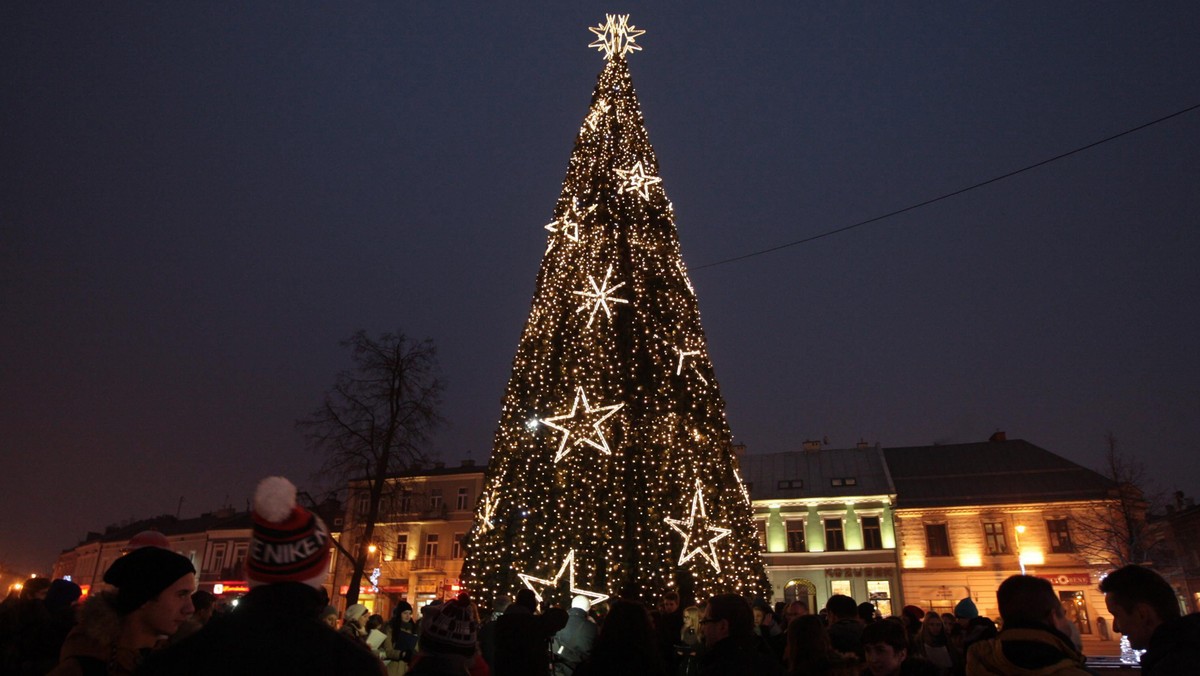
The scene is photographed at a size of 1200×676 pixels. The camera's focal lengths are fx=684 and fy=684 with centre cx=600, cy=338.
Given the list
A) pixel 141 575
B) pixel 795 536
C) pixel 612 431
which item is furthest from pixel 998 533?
pixel 141 575

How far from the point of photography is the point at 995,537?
1371 inches

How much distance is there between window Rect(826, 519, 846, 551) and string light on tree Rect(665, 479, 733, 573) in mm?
28223

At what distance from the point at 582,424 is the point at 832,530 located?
98.3ft

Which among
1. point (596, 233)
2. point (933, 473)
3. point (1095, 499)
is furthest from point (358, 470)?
point (1095, 499)

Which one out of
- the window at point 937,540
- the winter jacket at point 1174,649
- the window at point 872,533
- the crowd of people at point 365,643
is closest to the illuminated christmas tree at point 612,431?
the crowd of people at point 365,643

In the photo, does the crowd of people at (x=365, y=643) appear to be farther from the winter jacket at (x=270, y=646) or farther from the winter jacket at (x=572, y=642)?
the winter jacket at (x=572, y=642)

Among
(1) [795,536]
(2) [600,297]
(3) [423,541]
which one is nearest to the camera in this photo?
(2) [600,297]

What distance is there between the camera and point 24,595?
4.13 m

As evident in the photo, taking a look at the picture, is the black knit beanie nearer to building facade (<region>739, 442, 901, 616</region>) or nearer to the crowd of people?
the crowd of people

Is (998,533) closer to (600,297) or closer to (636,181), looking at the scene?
(636,181)

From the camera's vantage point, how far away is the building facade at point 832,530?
35781 millimetres

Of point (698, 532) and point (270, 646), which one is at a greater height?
point (698, 532)

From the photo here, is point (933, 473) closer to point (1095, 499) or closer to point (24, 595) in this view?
point (1095, 499)

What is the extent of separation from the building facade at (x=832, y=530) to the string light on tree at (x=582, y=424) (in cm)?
2679
